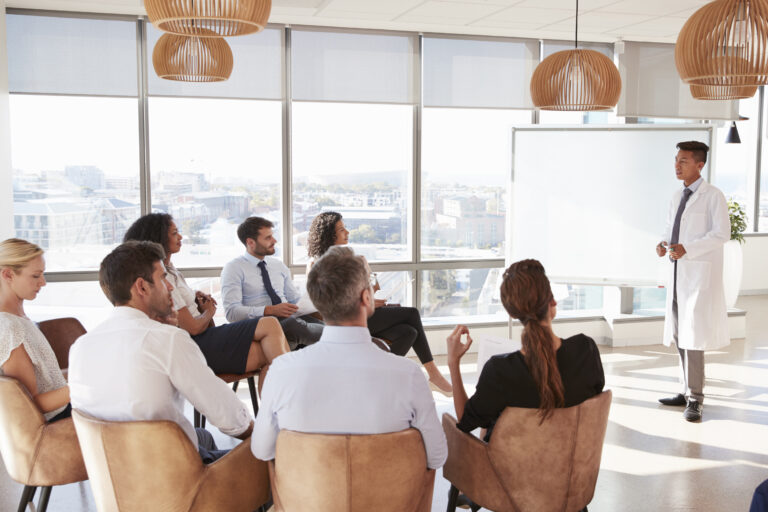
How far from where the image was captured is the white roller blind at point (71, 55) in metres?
5.84

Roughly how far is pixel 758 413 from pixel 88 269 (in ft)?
17.7

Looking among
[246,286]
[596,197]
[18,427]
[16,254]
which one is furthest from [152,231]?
[596,197]

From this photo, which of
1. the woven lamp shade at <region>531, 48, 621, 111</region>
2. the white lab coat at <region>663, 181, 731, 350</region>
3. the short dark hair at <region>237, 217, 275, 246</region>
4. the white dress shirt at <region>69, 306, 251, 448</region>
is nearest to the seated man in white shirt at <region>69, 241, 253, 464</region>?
the white dress shirt at <region>69, 306, 251, 448</region>

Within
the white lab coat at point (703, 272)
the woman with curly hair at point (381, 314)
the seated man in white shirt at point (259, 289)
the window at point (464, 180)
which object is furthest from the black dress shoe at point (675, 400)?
the seated man in white shirt at point (259, 289)

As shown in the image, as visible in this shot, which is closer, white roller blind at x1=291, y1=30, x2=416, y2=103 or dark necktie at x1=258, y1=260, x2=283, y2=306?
dark necktie at x1=258, y1=260, x2=283, y2=306

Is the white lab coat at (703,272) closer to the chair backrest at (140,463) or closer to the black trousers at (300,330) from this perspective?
the black trousers at (300,330)

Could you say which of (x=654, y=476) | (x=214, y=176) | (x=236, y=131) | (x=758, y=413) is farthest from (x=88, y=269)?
(x=758, y=413)

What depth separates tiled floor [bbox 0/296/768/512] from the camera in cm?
363

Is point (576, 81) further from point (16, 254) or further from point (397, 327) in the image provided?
point (16, 254)

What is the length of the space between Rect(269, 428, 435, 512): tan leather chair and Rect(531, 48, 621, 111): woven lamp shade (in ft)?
10.3

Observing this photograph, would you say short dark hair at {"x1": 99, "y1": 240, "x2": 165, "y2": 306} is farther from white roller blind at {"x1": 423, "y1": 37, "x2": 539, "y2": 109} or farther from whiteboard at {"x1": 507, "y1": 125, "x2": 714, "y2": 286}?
white roller blind at {"x1": 423, "y1": 37, "x2": 539, "y2": 109}

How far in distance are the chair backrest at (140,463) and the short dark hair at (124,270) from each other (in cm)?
41

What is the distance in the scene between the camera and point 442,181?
7039 mm

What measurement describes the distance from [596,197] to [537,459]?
4552 millimetres
